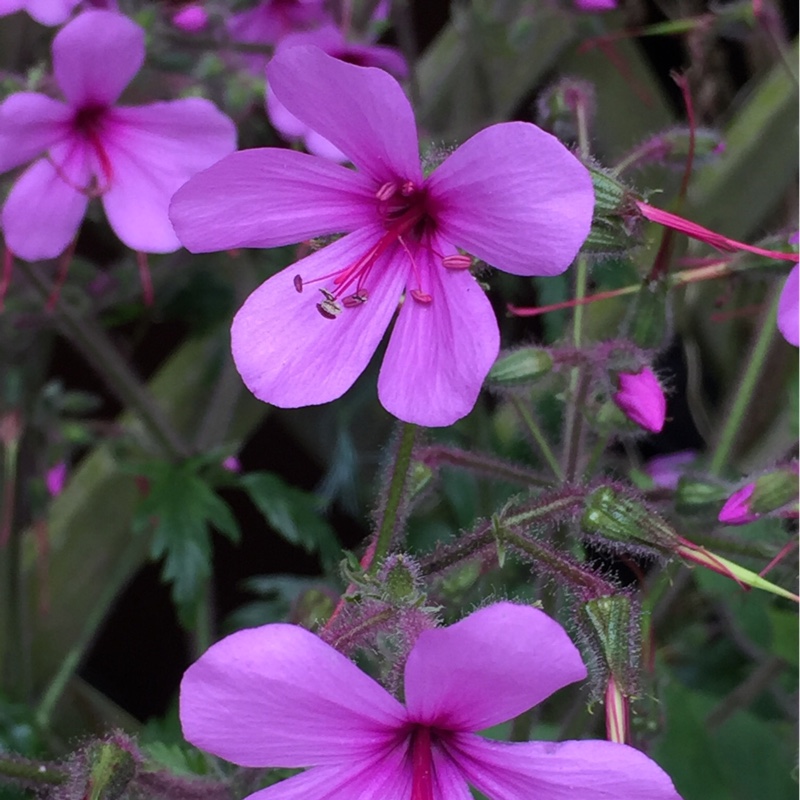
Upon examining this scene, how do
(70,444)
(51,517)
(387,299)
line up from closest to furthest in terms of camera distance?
(387,299) < (70,444) < (51,517)

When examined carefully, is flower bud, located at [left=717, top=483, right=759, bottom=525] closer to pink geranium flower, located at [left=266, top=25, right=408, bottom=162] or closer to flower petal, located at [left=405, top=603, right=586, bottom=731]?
flower petal, located at [left=405, top=603, right=586, bottom=731]

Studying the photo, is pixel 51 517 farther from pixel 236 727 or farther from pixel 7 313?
pixel 236 727

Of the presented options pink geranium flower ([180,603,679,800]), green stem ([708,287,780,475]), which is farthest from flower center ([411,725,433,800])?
green stem ([708,287,780,475])

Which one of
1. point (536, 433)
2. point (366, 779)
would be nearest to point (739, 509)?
point (536, 433)

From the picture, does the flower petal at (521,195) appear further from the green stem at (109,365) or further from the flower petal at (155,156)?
the green stem at (109,365)

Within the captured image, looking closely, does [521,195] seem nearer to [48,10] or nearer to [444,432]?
[48,10]

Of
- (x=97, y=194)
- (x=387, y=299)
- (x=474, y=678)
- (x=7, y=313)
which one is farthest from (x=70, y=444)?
(x=474, y=678)

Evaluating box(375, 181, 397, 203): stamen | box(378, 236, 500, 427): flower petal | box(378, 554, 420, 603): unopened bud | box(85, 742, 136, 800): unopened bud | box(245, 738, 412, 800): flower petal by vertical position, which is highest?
box(375, 181, 397, 203): stamen
